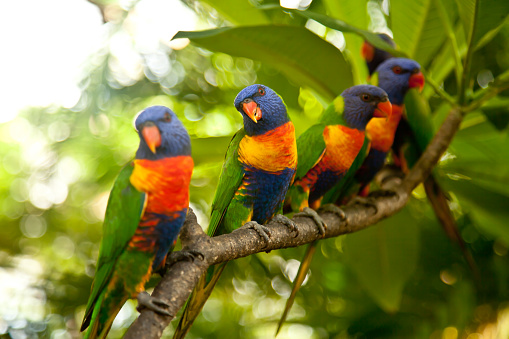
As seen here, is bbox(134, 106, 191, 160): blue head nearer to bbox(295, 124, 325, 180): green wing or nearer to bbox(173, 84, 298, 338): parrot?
bbox(173, 84, 298, 338): parrot

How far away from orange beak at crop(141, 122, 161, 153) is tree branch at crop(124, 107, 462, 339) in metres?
0.31

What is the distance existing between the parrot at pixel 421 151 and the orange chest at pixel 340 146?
0.56 m

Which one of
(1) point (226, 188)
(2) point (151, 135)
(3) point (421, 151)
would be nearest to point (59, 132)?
(1) point (226, 188)

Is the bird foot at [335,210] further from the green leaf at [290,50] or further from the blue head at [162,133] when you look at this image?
the blue head at [162,133]

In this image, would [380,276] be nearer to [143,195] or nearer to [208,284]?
[208,284]

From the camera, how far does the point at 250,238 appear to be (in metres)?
1.33

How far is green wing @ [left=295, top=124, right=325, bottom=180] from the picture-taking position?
1.76 metres

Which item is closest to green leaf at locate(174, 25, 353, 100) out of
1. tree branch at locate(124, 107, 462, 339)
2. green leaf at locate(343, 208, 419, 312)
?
tree branch at locate(124, 107, 462, 339)

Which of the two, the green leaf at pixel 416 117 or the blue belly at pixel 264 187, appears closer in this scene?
the blue belly at pixel 264 187

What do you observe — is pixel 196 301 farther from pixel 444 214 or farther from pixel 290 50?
pixel 444 214

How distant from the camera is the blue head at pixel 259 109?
1395mm

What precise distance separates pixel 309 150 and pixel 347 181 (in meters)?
0.40

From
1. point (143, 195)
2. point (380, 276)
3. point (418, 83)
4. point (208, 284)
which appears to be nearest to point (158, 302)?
point (143, 195)

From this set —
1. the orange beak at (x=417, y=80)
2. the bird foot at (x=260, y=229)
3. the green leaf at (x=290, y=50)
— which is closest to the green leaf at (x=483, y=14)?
the orange beak at (x=417, y=80)
